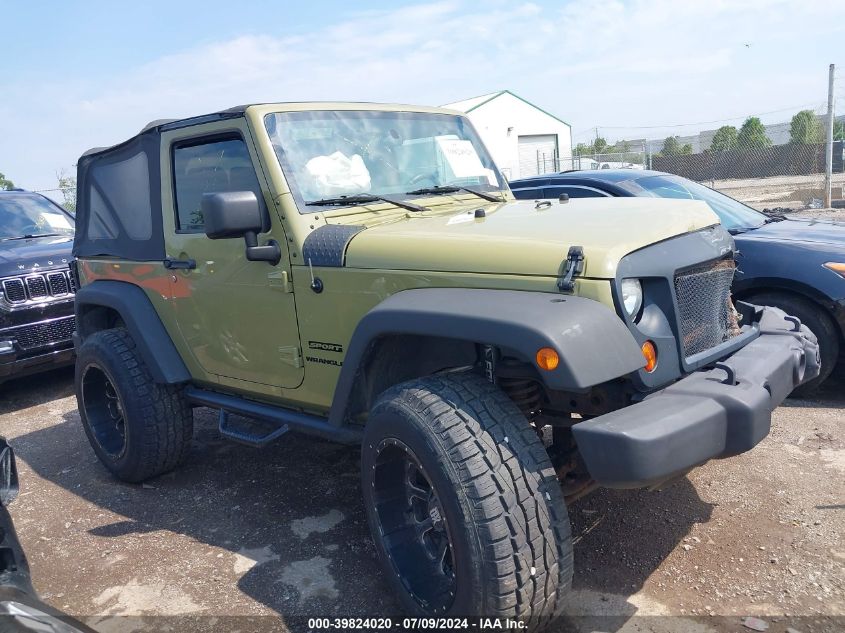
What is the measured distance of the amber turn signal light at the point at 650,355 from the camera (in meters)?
2.53

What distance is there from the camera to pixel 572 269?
96.8 inches

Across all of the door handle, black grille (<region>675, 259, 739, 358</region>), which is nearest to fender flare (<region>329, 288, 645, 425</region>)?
black grille (<region>675, 259, 739, 358</region>)

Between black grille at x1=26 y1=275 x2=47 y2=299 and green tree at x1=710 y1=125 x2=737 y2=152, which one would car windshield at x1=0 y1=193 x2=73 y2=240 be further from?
green tree at x1=710 y1=125 x2=737 y2=152

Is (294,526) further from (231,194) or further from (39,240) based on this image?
(39,240)

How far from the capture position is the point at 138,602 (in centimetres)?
317

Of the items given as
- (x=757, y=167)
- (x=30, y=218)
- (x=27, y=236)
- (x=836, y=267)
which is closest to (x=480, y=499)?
(x=836, y=267)

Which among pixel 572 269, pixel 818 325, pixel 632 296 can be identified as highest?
pixel 572 269

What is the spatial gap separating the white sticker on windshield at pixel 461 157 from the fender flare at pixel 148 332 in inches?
75.5

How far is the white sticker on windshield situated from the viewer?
4.00 m

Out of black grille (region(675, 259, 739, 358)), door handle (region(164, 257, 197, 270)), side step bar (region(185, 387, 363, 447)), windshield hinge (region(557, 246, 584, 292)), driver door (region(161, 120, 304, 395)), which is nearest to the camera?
windshield hinge (region(557, 246, 584, 292))

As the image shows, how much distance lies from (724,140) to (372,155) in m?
30.8

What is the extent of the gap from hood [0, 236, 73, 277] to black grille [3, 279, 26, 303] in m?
0.07

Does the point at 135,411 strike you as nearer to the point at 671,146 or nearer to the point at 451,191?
the point at 451,191

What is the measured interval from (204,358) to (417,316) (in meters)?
1.85
